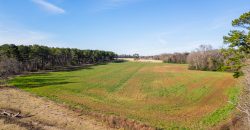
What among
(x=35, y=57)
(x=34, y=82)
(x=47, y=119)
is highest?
(x=35, y=57)

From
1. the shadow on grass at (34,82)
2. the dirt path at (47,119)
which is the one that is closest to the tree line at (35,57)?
the shadow on grass at (34,82)

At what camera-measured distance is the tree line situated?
2819 inches

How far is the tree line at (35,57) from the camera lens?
71.6 m

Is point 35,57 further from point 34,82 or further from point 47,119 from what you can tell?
point 47,119

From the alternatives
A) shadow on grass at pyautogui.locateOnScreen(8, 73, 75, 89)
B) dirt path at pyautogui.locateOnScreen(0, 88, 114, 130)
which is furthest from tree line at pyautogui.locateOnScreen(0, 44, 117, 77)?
dirt path at pyautogui.locateOnScreen(0, 88, 114, 130)

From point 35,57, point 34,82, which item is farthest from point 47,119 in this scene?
point 35,57

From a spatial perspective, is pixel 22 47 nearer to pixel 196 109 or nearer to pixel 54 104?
pixel 54 104

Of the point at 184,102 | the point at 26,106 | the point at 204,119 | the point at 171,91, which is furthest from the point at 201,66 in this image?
the point at 26,106

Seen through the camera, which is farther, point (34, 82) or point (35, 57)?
point (35, 57)

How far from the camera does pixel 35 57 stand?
9794cm

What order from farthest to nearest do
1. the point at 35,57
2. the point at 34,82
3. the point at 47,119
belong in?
the point at 35,57, the point at 34,82, the point at 47,119

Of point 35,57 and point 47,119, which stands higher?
point 35,57

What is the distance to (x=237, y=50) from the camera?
26.5 metres

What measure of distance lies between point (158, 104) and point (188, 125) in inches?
365
